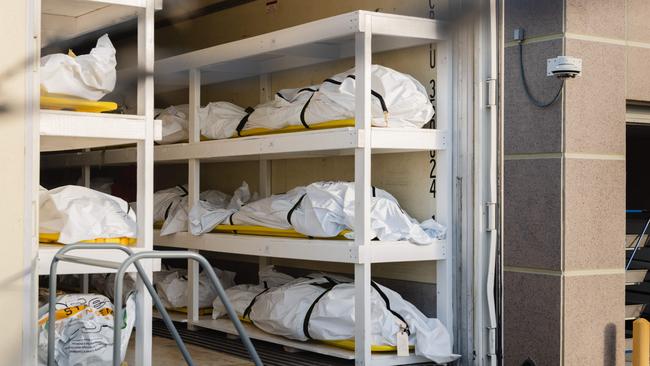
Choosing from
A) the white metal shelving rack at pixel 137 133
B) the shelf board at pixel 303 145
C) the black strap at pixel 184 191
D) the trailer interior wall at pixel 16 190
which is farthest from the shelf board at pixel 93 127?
the black strap at pixel 184 191

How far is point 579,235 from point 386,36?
1.62 metres

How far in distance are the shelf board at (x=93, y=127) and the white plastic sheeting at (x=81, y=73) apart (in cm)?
12

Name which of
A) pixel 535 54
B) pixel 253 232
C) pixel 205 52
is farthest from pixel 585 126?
pixel 205 52

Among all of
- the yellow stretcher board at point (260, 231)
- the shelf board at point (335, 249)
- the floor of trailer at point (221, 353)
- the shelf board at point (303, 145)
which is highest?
the shelf board at point (303, 145)

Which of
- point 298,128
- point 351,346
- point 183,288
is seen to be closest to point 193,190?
point 183,288

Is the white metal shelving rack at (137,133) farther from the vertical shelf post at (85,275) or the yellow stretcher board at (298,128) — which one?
the vertical shelf post at (85,275)

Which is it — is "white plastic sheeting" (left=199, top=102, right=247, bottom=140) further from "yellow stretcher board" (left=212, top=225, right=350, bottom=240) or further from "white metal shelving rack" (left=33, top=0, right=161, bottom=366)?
"white metal shelving rack" (left=33, top=0, right=161, bottom=366)

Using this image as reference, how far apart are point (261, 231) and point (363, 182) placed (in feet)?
3.88

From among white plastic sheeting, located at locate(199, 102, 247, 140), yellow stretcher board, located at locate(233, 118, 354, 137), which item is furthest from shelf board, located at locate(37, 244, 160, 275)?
white plastic sheeting, located at locate(199, 102, 247, 140)

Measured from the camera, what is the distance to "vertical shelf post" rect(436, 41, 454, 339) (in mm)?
5219

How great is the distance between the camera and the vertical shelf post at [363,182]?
192 inches

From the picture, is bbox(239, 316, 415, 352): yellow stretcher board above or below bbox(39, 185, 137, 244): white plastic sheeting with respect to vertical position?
below

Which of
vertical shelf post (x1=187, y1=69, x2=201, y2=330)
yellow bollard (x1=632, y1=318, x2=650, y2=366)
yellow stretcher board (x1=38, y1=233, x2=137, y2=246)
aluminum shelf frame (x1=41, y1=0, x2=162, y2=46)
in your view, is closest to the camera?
yellow stretcher board (x1=38, y1=233, x2=137, y2=246)

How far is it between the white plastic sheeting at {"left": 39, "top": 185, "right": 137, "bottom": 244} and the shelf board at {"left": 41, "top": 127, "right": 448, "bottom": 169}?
1125mm
